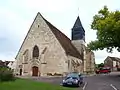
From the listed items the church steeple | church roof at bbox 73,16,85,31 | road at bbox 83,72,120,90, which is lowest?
road at bbox 83,72,120,90

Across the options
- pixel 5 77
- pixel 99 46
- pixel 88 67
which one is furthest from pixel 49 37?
pixel 5 77

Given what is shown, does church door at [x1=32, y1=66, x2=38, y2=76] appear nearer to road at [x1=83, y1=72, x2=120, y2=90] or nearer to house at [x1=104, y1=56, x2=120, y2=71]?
road at [x1=83, y1=72, x2=120, y2=90]

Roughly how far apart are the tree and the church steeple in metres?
26.6

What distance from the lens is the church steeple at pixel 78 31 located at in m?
78.9

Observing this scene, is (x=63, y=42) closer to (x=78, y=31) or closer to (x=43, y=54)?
(x=43, y=54)

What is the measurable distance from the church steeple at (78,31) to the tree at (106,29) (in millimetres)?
26603

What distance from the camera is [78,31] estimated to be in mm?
79188

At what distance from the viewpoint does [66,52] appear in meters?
61.2

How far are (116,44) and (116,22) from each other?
7491 mm

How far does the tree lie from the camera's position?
4488cm

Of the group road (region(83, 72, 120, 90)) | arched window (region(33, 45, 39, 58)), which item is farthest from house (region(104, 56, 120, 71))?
road (region(83, 72, 120, 90))

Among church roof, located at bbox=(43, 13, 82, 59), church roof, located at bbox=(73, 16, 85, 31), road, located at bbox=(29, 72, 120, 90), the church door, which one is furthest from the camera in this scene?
church roof, located at bbox=(73, 16, 85, 31)

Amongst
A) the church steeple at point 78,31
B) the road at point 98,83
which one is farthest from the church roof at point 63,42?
the road at point 98,83

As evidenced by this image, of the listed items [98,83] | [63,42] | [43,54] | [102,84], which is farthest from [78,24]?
[102,84]
